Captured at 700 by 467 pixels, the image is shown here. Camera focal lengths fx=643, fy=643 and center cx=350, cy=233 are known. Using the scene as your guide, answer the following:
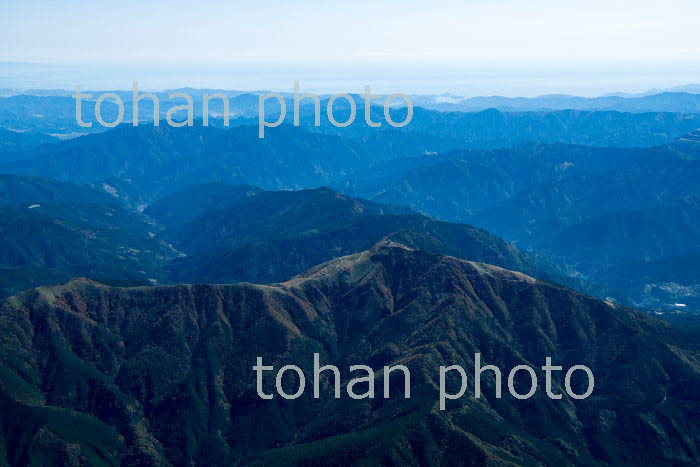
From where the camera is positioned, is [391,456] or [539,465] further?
[539,465]

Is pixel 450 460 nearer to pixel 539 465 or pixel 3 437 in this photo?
pixel 539 465

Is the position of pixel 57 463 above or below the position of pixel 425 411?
below

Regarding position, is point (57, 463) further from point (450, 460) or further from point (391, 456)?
point (450, 460)

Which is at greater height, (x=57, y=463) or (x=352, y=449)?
(x=352, y=449)

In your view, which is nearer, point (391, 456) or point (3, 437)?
point (391, 456)

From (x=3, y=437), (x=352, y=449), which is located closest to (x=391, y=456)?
(x=352, y=449)

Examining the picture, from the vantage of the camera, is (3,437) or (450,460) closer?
(450,460)

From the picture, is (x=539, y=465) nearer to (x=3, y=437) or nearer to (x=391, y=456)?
(x=391, y=456)

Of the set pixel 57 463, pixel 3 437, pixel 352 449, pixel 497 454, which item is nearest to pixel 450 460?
pixel 497 454
